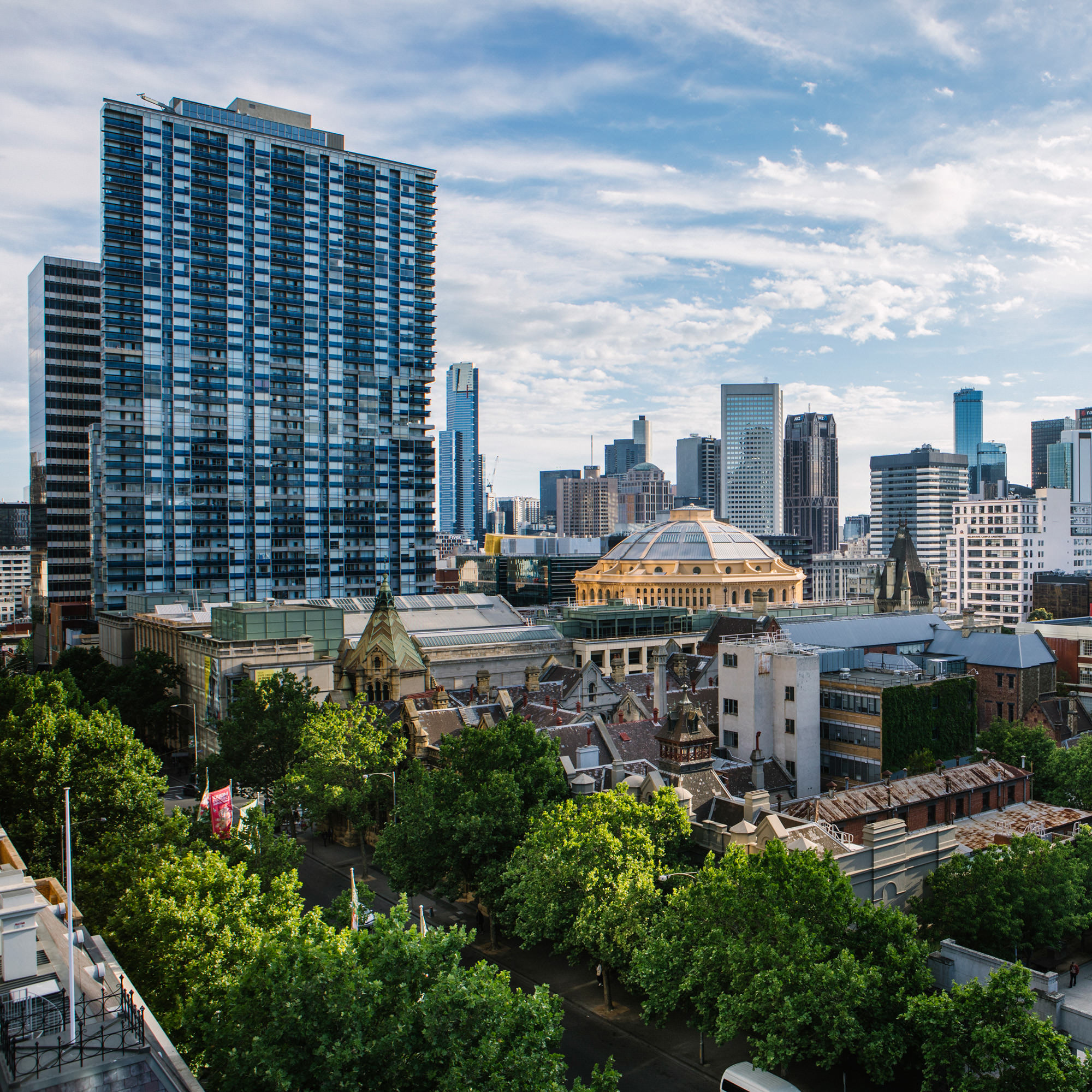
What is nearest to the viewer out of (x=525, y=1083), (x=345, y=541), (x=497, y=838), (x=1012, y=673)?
(x=525, y=1083)

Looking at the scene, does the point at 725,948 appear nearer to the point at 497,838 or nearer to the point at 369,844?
the point at 497,838

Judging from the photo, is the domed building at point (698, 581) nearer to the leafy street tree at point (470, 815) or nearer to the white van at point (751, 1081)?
the leafy street tree at point (470, 815)

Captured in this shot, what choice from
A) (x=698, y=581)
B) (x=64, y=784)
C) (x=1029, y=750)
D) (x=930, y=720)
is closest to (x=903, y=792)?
(x=930, y=720)

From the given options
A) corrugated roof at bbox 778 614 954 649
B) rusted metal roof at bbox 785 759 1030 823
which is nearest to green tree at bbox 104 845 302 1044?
rusted metal roof at bbox 785 759 1030 823

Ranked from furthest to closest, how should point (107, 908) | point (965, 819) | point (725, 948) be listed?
1. point (965, 819)
2. point (107, 908)
3. point (725, 948)

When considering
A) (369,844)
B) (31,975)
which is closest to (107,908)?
(31,975)

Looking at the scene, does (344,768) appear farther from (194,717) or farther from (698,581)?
(698,581)
